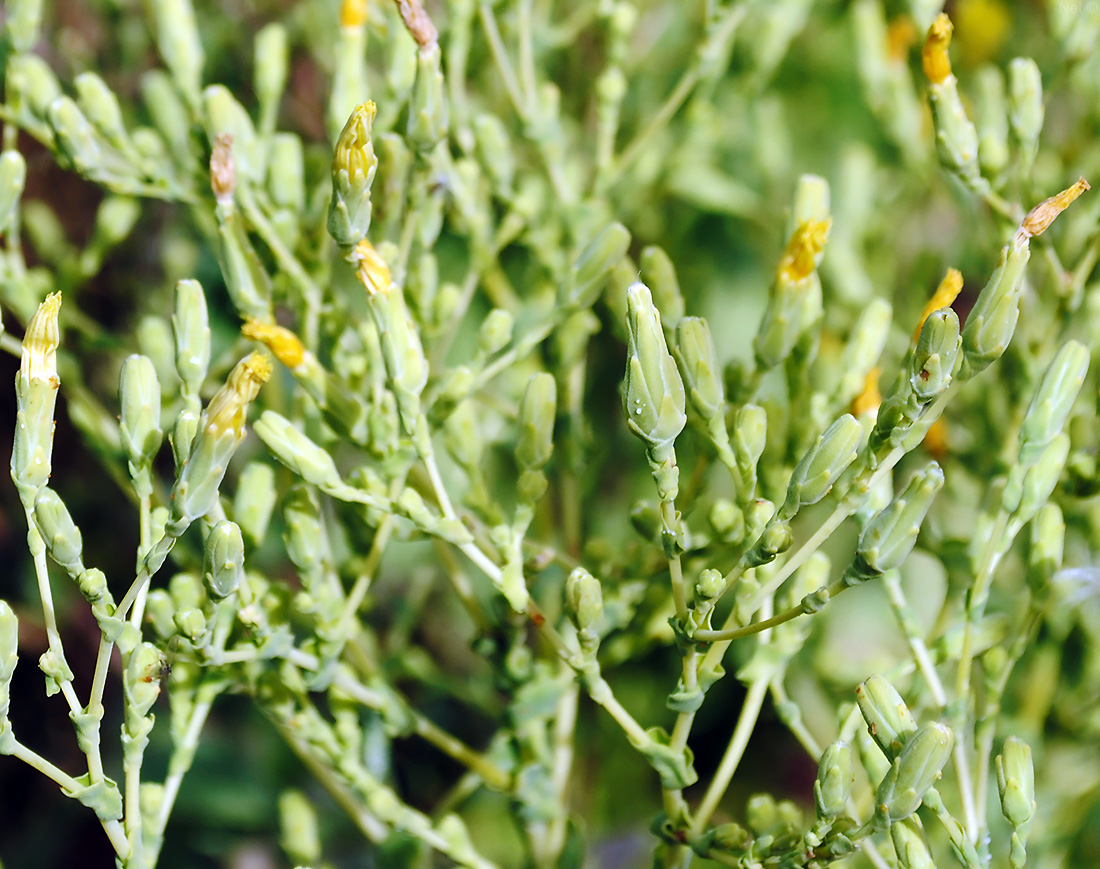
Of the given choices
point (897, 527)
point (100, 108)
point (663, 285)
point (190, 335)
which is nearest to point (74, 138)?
→ point (100, 108)

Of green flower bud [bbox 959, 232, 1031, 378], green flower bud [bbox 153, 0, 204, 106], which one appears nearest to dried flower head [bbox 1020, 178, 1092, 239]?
green flower bud [bbox 959, 232, 1031, 378]

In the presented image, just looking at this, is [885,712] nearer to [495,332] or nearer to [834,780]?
[834,780]

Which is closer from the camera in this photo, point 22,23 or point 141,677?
point 141,677

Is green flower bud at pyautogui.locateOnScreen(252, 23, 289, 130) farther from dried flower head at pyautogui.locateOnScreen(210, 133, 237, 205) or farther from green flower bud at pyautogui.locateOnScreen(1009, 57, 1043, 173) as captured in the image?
green flower bud at pyautogui.locateOnScreen(1009, 57, 1043, 173)

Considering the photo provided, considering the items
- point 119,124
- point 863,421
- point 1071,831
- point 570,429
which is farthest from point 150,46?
point 1071,831

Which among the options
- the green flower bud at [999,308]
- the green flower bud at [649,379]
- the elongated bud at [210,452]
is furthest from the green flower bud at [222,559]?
the green flower bud at [999,308]
